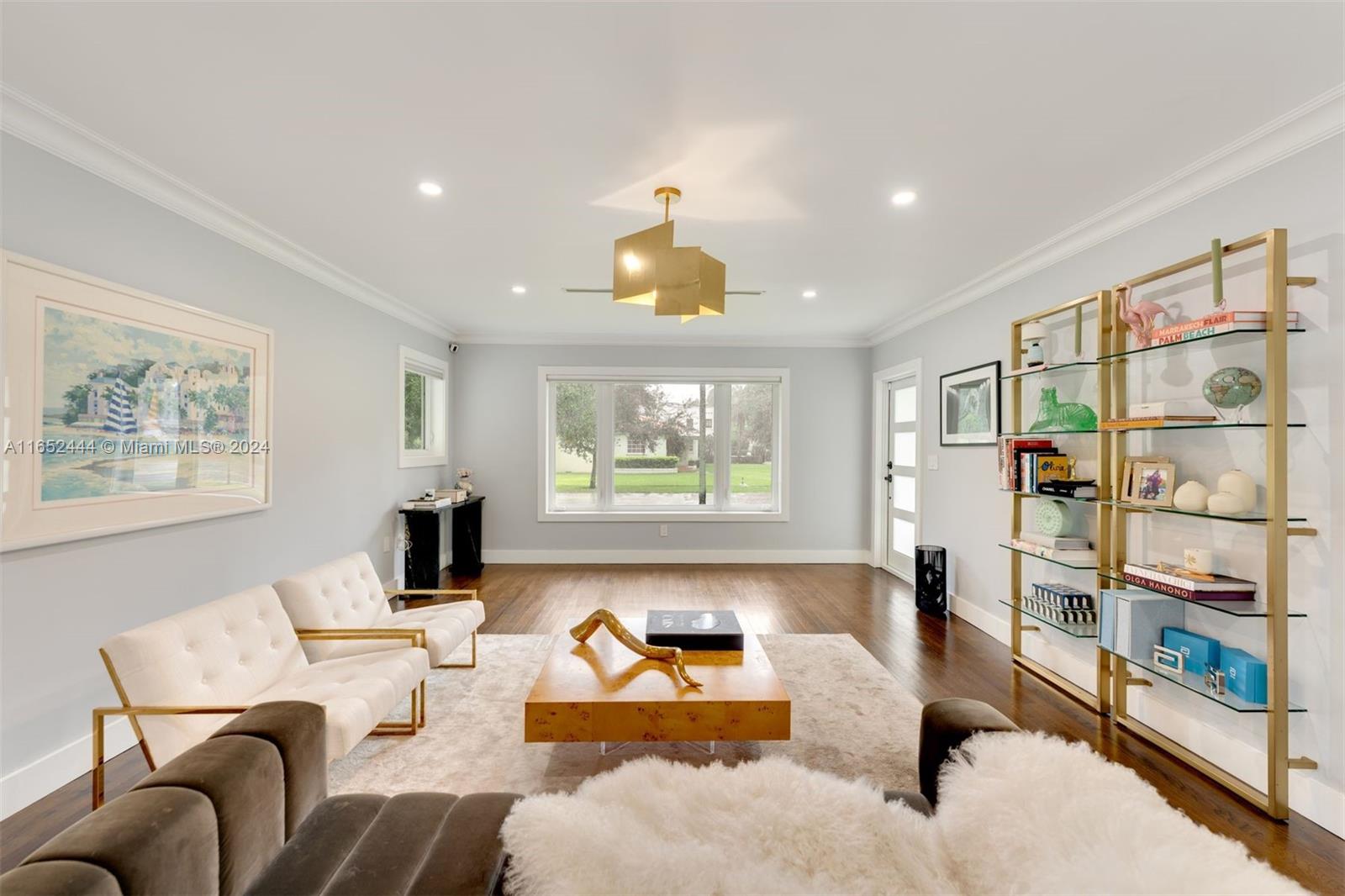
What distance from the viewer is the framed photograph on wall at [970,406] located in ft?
13.5

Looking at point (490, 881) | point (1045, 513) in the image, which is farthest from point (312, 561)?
point (1045, 513)

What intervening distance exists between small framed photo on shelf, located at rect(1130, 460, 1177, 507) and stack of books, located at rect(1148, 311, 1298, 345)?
1.82 ft

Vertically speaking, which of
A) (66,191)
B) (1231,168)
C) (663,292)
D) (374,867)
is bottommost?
(374,867)

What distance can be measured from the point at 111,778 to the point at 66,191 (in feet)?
7.49

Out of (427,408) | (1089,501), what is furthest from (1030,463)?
(427,408)

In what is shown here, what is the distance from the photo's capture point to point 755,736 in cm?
220

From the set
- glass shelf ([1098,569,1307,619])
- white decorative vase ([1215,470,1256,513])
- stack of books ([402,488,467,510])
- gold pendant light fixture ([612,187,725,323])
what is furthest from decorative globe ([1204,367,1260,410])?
stack of books ([402,488,467,510])

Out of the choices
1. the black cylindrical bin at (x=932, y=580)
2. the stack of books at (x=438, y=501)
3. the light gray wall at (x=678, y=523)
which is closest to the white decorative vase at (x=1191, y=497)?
the black cylindrical bin at (x=932, y=580)

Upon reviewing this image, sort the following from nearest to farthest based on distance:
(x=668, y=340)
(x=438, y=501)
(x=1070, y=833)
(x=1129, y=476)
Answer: (x=1070, y=833) → (x=1129, y=476) → (x=438, y=501) → (x=668, y=340)

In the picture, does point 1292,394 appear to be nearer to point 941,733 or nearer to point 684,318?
point 941,733

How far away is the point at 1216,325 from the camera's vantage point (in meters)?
2.27

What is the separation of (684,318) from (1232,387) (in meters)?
2.24

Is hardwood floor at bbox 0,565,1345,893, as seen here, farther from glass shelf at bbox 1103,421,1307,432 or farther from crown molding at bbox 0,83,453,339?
crown molding at bbox 0,83,453,339

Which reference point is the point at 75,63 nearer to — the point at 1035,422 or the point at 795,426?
the point at 1035,422
